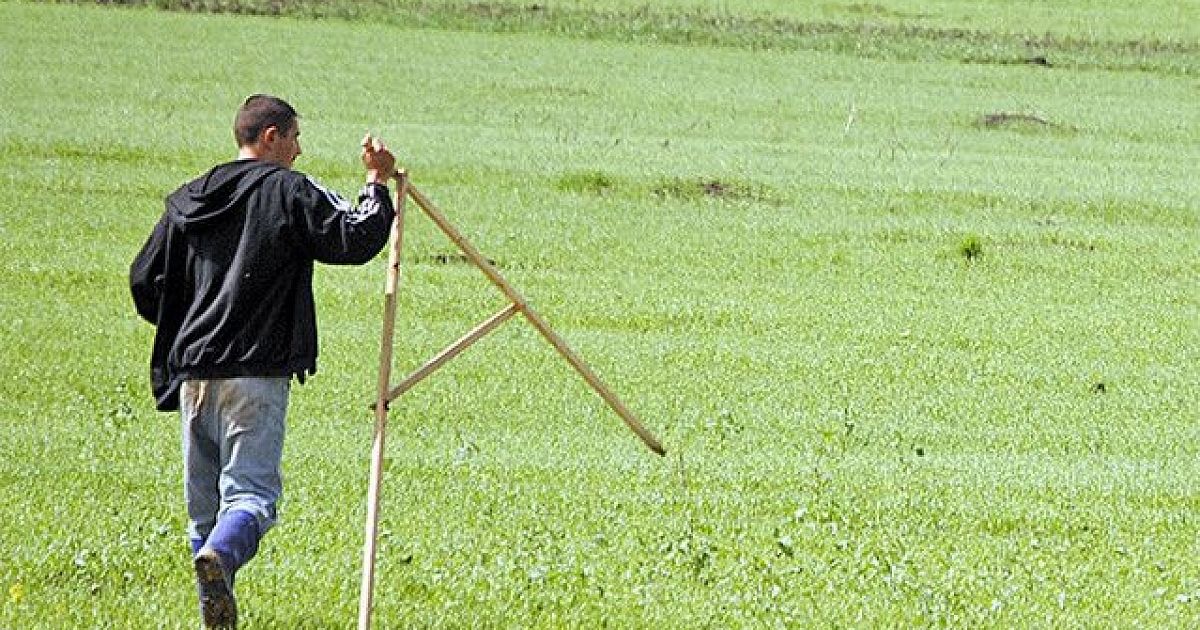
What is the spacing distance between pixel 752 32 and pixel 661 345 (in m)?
28.2

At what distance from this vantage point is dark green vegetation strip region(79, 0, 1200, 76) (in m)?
43.6

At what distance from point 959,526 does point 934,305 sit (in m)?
8.45

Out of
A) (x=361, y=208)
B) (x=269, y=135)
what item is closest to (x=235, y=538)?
(x=361, y=208)

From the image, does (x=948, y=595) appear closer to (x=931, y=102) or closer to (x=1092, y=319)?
(x=1092, y=319)

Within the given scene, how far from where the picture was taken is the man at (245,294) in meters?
8.40

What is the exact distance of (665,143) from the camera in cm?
3025

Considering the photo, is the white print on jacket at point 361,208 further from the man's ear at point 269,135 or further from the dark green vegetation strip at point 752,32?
the dark green vegetation strip at point 752,32

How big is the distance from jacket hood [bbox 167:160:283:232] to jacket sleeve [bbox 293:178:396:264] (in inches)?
9.1

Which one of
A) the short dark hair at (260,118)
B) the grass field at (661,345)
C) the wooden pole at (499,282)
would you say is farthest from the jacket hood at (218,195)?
the grass field at (661,345)

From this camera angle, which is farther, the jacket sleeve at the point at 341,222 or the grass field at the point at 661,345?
the grass field at the point at 661,345

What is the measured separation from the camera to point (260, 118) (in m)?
8.70

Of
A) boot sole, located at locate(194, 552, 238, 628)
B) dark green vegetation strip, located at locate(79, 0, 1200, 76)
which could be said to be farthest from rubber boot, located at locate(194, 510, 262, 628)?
dark green vegetation strip, located at locate(79, 0, 1200, 76)

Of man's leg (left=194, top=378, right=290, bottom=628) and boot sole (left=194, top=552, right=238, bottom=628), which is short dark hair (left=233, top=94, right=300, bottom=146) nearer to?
man's leg (left=194, top=378, right=290, bottom=628)

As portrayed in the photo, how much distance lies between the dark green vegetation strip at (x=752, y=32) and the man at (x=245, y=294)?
35130 mm
